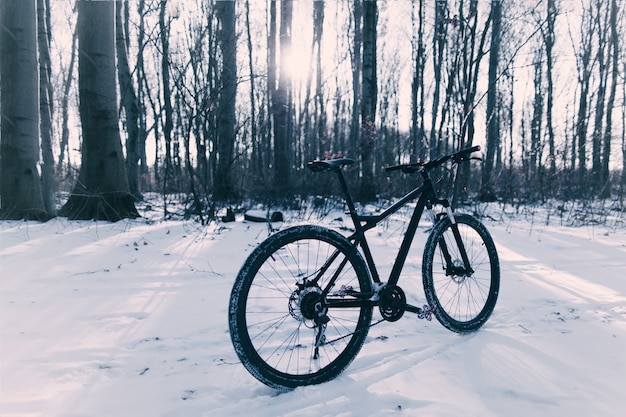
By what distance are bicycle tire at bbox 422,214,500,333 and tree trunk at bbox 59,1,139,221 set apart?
230 inches

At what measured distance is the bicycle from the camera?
1.77 meters

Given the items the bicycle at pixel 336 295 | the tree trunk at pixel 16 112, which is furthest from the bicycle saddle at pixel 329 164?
the tree trunk at pixel 16 112

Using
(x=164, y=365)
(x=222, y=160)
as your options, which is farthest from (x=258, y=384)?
(x=222, y=160)

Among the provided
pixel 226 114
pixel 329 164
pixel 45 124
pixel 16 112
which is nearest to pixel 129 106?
pixel 45 124

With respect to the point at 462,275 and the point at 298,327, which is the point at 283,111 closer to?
the point at 462,275

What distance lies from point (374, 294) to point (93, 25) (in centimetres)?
705

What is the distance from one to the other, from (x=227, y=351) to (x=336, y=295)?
2.61ft

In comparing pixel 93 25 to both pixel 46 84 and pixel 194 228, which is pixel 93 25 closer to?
pixel 46 84

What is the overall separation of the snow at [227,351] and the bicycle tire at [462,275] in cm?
12

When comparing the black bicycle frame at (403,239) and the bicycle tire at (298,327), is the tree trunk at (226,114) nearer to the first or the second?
the bicycle tire at (298,327)

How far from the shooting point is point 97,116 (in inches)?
255

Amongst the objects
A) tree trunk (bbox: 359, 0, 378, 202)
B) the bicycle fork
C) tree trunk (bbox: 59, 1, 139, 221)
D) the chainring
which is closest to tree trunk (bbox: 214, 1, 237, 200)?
tree trunk (bbox: 59, 1, 139, 221)

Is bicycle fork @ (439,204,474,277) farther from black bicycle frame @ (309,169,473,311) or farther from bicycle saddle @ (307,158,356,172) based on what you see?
bicycle saddle @ (307,158,356,172)

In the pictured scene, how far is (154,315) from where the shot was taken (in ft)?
8.91
